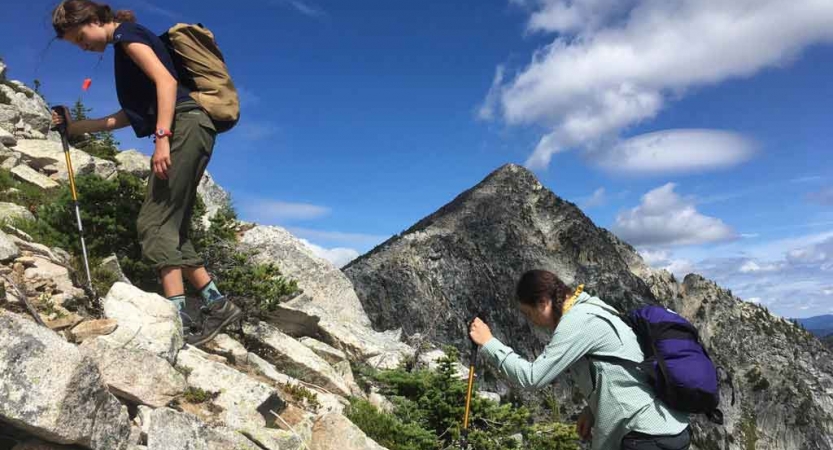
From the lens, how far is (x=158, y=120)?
19.9 ft

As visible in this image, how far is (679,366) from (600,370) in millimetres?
598

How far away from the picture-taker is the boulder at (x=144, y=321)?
5.74m

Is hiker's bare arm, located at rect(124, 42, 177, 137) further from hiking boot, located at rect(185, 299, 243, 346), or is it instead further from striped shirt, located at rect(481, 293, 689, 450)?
striped shirt, located at rect(481, 293, 689, 450)

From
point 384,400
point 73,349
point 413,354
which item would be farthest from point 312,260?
point 73,349

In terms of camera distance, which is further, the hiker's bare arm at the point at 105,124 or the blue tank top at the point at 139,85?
the hiker's bare arm at the point at 105,124

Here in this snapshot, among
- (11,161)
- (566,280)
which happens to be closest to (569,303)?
(11,161)

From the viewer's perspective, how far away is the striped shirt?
4332mm

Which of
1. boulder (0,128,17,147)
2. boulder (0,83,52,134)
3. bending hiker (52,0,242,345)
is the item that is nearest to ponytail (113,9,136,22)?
bending hiker (52,0,242,345)

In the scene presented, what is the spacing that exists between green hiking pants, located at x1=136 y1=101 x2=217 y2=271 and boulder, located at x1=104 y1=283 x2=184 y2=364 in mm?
412

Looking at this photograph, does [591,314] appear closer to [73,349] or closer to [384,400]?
[73,349]

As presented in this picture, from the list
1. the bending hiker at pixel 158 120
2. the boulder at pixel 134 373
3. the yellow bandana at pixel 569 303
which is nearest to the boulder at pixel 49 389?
the boulder at pixel 134 373

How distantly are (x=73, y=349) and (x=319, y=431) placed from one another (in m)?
3.20

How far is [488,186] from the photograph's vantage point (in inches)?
1676

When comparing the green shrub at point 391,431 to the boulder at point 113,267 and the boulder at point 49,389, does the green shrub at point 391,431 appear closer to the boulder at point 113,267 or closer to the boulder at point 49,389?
the boulder at point 113,267
